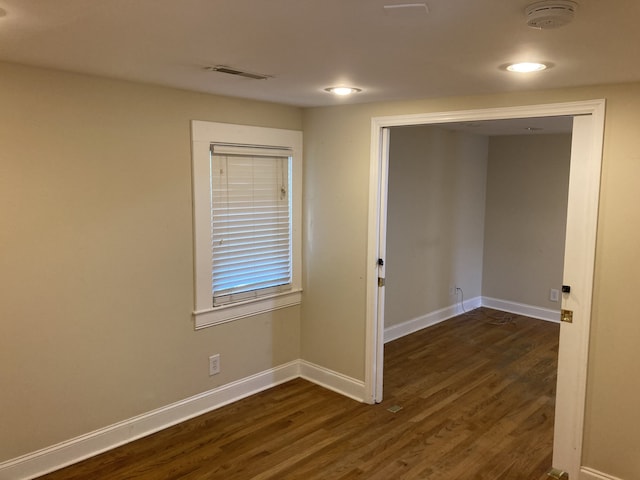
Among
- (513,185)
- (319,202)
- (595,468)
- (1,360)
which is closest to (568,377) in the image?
(595,468)

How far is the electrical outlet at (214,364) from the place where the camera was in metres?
3.53

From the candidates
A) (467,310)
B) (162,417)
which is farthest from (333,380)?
(467,310)

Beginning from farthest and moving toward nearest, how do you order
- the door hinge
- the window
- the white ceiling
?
the window
the door hinge
the white ceiling

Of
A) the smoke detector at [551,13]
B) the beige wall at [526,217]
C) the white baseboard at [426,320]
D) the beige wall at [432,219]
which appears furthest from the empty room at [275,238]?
the beige wall at [526,217]

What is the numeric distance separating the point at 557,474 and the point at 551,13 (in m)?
2.56

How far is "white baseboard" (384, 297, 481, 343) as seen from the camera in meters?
5.09

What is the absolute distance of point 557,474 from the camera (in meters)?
2.83

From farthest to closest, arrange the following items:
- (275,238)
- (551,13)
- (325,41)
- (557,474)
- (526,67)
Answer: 1. (275,238)
2. (557,474)
3. (526,67)
4. (325,41)
5. (551,13)

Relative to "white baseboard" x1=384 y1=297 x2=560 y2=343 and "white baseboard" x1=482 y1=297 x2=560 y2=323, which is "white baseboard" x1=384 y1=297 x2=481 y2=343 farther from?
"white baseboard" x1=482 y1=297 x2=560 y2=323

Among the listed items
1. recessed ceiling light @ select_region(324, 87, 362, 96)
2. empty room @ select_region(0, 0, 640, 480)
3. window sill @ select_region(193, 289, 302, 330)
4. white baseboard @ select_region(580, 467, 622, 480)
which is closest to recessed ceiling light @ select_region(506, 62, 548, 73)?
empty room @ select_region(0, 0, 640, 480)

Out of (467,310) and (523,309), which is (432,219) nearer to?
(467,310)

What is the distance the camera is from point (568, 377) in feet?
9.08

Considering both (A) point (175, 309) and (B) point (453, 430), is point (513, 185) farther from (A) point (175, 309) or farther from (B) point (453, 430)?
(A) point (175, 309)

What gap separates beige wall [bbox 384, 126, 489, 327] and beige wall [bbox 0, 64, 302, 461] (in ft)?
6.81
